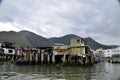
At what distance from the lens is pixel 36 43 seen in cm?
12850

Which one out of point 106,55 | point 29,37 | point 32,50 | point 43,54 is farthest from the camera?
point 29,37

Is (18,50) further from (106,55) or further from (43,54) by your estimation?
(106,55)

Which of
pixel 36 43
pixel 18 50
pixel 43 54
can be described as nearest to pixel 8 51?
pixel 18 50

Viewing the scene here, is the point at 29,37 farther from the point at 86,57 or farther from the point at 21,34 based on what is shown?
the point at 86,57

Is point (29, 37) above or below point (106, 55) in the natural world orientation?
above

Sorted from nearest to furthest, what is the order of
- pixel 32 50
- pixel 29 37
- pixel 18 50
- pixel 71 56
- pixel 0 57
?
1. pixel 71 56
2. pixel 32 50
3. pixel 0 57
4. pixel 18 50
5. pixel 29 37

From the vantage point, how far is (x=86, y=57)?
44094 mm

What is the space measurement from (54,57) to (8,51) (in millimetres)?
29426

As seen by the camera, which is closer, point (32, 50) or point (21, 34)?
point (32, 50)

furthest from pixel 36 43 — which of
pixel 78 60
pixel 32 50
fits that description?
pixel 78 60

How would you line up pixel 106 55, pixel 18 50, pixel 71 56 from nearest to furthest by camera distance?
pixel 71 56, pixel 18 50, pixel 106 55

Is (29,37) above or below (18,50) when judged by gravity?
above

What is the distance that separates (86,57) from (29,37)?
97589 mm

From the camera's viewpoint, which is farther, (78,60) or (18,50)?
(18,50)
